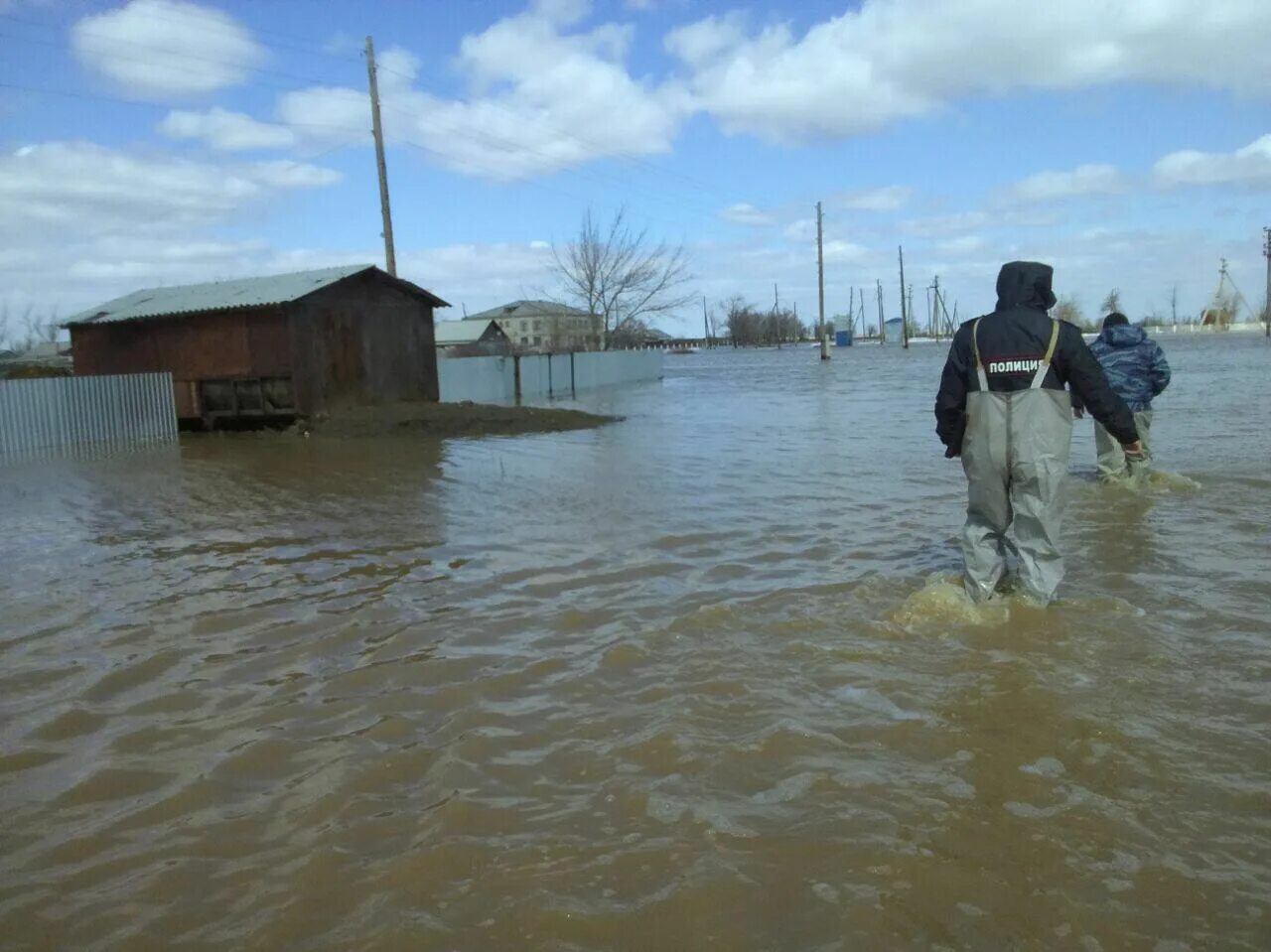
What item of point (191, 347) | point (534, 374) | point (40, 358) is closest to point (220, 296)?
point (191, 347)

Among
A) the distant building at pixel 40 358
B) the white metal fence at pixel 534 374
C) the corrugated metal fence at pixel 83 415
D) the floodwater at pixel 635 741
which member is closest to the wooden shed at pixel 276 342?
the corrugated metal fence at pixel 83 415

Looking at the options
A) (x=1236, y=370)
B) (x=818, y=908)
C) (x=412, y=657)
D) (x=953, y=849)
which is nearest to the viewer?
(x=818, y=908)

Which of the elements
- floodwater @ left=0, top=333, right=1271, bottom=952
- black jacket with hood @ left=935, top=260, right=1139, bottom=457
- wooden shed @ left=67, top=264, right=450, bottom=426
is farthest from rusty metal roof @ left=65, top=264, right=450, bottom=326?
black jacket with hood @ left=935, top=260, right=1139, bottom=457

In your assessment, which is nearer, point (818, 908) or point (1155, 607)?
point (818, 908)

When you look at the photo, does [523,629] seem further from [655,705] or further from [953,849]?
[953,849]

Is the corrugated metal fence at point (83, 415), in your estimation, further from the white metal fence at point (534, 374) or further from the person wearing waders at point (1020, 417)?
the person wearing waders at point (1020, 417)

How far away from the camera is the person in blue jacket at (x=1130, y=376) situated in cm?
959

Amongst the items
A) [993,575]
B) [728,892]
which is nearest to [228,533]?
[993,575]

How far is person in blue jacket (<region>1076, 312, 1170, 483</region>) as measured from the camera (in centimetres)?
959

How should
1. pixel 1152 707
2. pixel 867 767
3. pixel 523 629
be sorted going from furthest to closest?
pixel 523 629 → pixel 1152 707 → pixel 867 767

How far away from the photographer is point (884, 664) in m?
4.45

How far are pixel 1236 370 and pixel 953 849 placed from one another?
35.3m

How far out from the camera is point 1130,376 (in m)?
9.65

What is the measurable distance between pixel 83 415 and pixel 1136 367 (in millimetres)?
17730
